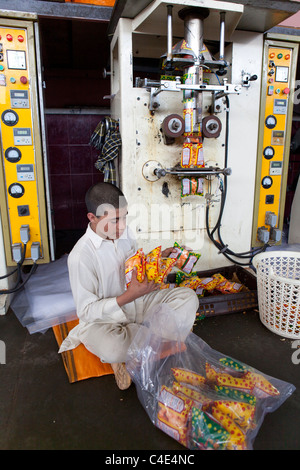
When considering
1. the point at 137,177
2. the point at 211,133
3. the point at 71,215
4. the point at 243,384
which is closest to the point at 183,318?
the point at 243,384

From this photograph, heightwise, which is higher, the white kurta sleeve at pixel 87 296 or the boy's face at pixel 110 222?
the boy's face at pixel 110 222

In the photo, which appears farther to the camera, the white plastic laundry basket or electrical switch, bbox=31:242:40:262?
electrical switch, bbox=31:242:40:262

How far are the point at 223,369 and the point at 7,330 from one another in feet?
4.20

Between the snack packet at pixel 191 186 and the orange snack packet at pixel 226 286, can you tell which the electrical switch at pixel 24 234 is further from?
the orange snack packet at pixel 226 286

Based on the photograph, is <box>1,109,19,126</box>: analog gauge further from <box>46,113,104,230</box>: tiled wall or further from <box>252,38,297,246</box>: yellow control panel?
<box>46,113,104,230</box>: tiled wall

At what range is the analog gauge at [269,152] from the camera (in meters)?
2.46

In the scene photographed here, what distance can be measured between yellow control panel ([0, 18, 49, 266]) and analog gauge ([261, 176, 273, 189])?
1555 millimetres

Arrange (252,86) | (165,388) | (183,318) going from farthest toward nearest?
(252,86)
(183,318)
(165,388)

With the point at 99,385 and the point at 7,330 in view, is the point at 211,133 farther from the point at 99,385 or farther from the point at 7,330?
the point at 7,330

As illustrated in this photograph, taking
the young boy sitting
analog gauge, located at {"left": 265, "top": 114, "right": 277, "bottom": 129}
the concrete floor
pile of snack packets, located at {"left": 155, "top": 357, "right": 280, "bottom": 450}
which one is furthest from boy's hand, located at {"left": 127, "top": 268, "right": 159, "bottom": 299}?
analog gauge, located at {"left": 265, "top": 114, "right": 277, "bottom": 129}

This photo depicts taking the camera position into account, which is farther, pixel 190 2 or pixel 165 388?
pixel 190 2

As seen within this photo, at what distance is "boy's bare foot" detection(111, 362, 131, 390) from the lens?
58.6 inches

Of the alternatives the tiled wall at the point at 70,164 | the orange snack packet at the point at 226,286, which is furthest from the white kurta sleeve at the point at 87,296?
the tiled wall at the point at 70,164

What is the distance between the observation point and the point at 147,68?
3021 millimetres
